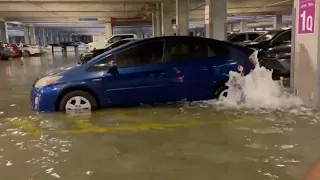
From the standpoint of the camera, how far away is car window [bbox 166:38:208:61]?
22.1ft

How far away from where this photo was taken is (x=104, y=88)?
6.37 metres

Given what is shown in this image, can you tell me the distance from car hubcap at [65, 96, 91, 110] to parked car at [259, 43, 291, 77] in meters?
5.43

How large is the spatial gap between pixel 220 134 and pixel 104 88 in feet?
7.72

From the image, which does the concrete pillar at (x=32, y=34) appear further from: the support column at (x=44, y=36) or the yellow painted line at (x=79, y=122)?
the yellow painted line at (x=79, y=122)

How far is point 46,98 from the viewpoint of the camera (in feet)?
20.7

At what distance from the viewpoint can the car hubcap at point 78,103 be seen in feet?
21.0

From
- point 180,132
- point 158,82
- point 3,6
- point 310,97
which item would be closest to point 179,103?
point 158,82

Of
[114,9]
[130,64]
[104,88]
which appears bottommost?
[104,88]

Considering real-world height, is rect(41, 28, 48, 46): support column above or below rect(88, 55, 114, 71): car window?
above

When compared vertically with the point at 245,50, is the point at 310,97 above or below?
below

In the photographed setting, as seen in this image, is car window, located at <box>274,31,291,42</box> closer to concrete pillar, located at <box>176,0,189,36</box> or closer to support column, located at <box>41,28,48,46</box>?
concrete pillar, located at <box>176,0,189,36</box>

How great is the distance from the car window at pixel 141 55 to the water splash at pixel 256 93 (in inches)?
56.5

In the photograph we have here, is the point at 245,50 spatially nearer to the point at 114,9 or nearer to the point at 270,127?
the point at 270,127

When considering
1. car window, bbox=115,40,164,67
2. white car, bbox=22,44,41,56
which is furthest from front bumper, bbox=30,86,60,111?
white car, bbox=22,44,41,56
